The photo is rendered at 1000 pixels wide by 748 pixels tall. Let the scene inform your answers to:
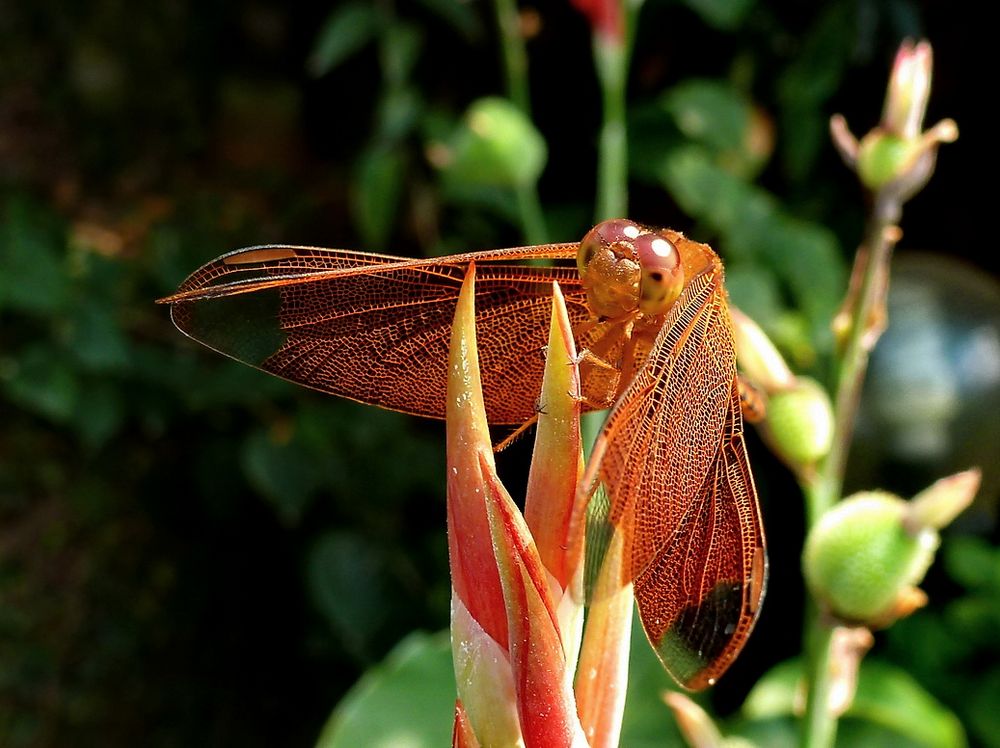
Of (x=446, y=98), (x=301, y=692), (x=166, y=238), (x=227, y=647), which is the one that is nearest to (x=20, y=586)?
(x=227, y=647)

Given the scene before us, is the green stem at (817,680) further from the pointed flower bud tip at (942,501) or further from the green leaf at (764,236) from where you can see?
the green leaf at (764,236)

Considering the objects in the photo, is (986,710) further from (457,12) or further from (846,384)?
(457,12)

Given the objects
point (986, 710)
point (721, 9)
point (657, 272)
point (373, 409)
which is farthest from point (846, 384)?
point (373, 409)

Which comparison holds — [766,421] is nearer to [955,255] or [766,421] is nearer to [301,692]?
[955,255]

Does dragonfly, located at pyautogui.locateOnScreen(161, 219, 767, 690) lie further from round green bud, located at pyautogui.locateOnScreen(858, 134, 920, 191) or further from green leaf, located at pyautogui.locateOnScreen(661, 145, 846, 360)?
green leaf, located at pyautogui.locateOnScreen(661, 145, 846, 360)

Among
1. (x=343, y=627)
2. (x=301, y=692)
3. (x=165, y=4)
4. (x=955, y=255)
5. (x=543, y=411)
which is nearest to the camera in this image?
(x=543, y=411)

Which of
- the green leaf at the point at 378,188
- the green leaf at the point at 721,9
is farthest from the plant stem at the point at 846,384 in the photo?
→ the green leaf at the point at 378,188
